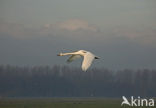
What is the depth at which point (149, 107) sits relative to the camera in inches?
1759

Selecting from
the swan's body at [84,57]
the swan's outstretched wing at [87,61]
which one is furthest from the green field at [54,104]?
the swan's outstretched wing at [87,61]

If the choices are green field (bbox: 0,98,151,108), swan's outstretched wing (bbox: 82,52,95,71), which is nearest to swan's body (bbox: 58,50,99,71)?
swan's outstretched wing (bbox: 82,52,95,71)

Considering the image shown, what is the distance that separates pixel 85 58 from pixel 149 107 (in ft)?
53.2

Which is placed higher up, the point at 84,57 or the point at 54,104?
the point at 84,57

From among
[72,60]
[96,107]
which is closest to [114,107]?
[96,107]

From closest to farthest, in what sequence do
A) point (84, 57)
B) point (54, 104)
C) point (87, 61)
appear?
point (87, 61) → point (84, 57) → point (54, 104)

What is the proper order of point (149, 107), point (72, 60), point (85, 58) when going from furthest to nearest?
point (149, 107) → point (72, 60) → point (85, 58)

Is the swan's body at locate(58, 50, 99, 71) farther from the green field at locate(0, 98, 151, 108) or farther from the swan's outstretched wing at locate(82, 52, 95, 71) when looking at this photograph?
the green field at locate(0, 98, 151, 108)

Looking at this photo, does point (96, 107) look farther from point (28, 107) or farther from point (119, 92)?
point (119, 92)

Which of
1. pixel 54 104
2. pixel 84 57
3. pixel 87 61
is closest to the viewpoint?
pixel 87 61

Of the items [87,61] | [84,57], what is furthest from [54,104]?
[87,61]

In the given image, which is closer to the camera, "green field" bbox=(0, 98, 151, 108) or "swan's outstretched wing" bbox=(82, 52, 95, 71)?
"swan's outstretched wing" bbox=(82, 52, 95, 71)

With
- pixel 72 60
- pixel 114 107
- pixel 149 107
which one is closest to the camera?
pixel 72 60

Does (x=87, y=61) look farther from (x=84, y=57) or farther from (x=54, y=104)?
(x=54, y=104)
